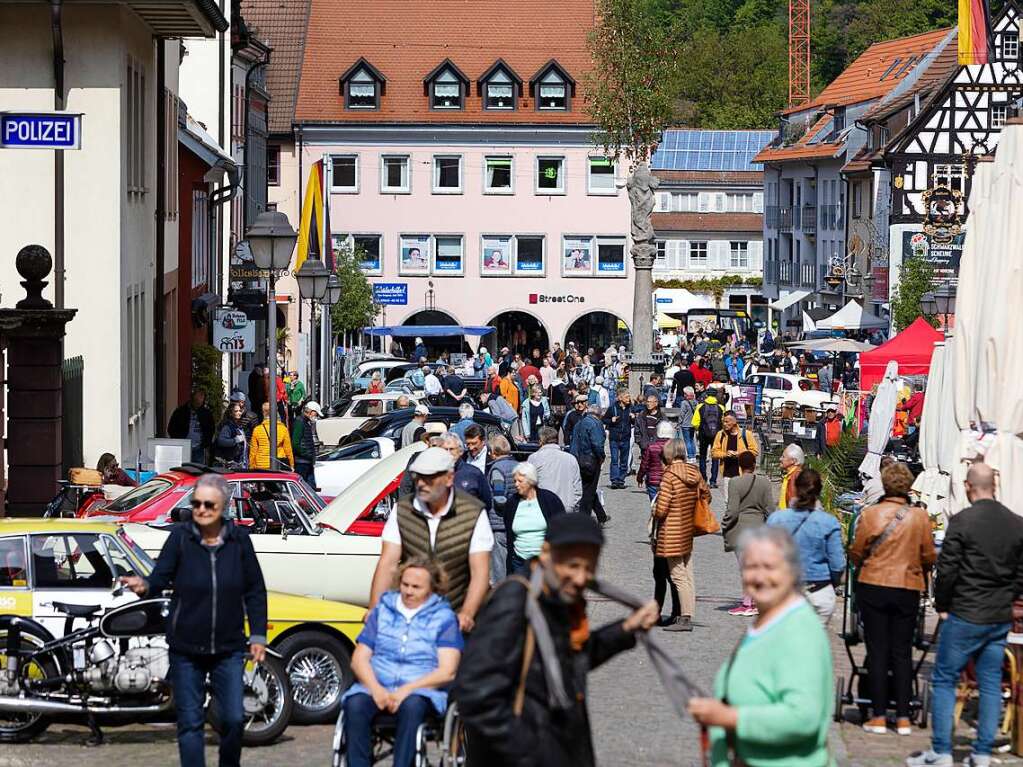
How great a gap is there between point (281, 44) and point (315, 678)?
65201mm

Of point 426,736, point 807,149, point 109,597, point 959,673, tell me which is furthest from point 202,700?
point 807,149

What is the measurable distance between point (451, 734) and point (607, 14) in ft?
209

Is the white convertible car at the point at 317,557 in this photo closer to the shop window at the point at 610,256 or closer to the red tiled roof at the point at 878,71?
the shop window at the point at 610,256

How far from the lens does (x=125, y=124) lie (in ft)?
76.0

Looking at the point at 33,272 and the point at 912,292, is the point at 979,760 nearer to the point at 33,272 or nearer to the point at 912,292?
the point at 33,272

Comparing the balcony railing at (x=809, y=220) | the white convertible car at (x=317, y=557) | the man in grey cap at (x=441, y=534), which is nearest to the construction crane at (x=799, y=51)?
the balcony railing at (x=809, y=220)

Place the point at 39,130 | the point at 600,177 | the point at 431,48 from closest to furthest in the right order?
the point at 39,130 < the point at 600,177 < the point at 431,48

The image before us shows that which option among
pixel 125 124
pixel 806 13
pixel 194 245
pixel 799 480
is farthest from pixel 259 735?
pixel 806 13

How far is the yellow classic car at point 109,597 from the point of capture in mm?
11617

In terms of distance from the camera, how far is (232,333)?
28969 mm

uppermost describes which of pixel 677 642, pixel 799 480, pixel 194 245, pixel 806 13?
pixel 806 13

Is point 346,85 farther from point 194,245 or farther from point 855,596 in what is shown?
point 855,596

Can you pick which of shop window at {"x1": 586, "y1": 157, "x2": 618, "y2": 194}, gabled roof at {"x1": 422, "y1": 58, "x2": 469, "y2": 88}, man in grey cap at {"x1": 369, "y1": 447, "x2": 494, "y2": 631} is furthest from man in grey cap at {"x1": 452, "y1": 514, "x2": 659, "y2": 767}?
gabled roof at {"x1": 422, "y1": 58, "x2": 469, "y2": 88}

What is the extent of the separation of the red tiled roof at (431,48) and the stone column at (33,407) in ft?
182
